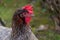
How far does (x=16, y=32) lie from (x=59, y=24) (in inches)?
134

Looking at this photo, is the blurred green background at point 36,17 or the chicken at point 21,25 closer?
the chicken at point 21,25

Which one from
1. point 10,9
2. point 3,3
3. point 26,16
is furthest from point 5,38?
point 3,3

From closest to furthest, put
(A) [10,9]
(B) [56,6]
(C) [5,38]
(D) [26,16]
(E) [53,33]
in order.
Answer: (D) [26,16], (C) [5,38], (E) [53,33], (B) [56,6], (A) [10,9]

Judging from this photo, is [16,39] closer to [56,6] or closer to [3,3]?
[56,6]

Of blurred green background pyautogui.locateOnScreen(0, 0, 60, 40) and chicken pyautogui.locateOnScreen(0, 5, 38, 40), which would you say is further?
blurred green background pyautogui.locateOnScreen(0, 0, 60, 40)

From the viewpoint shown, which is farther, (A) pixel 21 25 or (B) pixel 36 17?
(B) pixel 36 17

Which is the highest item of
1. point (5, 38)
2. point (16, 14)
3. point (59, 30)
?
point (16, 14)

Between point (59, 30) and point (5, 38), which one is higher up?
point (5, 38)

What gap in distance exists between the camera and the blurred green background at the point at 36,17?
7569 mm

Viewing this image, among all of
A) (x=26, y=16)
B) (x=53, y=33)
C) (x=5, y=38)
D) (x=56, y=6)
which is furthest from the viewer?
(x=56, y=6)

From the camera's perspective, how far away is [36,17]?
9.02 m

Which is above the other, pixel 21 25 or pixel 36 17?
pixel 21 25

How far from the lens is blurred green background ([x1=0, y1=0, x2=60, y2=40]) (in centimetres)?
757

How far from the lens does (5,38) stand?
5.46 m
